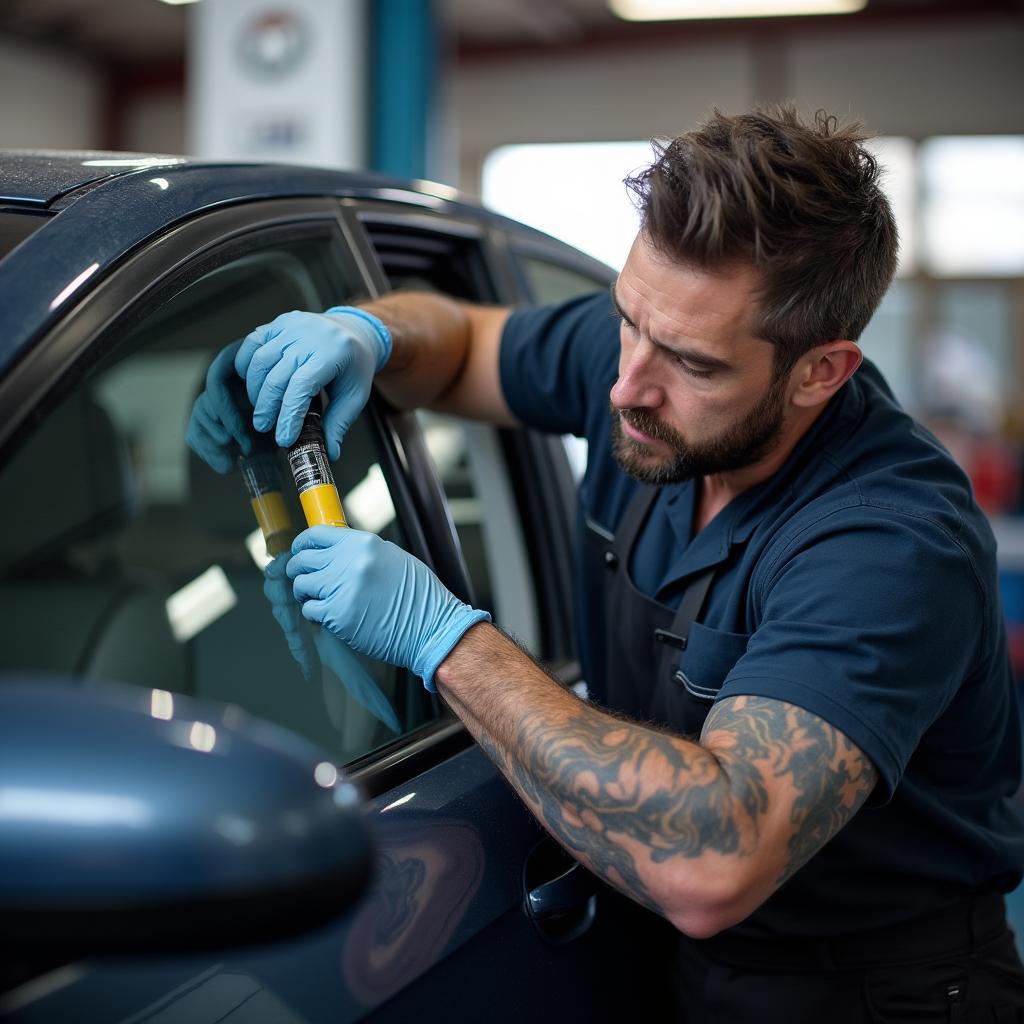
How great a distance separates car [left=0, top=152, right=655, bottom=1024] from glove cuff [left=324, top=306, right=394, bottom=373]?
0.03 metres

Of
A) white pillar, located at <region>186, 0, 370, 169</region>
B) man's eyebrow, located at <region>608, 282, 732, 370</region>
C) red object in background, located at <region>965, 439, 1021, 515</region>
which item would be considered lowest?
red object in background, located at <region>965, 439, 1021, 515</region>

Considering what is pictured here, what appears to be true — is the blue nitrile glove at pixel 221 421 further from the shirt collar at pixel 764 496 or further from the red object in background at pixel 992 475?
the red object in background at pixel 992 475

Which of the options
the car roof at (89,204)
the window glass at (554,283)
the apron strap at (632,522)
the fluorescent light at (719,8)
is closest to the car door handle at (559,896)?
the apron strap at (632,522)

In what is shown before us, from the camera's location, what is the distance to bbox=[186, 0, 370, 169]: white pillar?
4.44 meters

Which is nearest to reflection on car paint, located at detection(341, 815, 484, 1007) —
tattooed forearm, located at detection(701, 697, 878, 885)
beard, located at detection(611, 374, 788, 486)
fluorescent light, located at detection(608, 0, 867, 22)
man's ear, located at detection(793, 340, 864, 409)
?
tattooed forearm, located at detection(701, 697, 878, 885)

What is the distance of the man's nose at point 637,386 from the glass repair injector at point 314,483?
Answer: 38 cm

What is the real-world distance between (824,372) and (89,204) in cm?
83

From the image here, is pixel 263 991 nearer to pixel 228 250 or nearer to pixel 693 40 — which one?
pixel 228 250

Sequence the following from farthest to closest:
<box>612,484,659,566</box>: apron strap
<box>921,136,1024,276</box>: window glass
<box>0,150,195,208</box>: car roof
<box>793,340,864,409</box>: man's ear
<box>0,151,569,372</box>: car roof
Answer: <box>921,136,1024,276</box>: window glass < <box>612,484,659,566</box>: apron strap < <box>793,340,864,409</box>: man's ear < <box>0,150,195,208</box>: car roof < <box>0,151,569,372</box>: car roof

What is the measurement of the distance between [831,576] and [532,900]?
425mm

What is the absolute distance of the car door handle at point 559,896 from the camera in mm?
1141

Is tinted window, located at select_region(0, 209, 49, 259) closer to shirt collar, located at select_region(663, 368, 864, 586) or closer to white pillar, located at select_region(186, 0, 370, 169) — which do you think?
shirt collar, located at select_region(663, 368, 864, 586)

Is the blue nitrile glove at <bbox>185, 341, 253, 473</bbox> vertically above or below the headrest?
above

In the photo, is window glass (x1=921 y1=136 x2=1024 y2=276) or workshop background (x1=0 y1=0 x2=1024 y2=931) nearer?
workshop background (x1=0 y1=0 x2=1024 y2=931)
